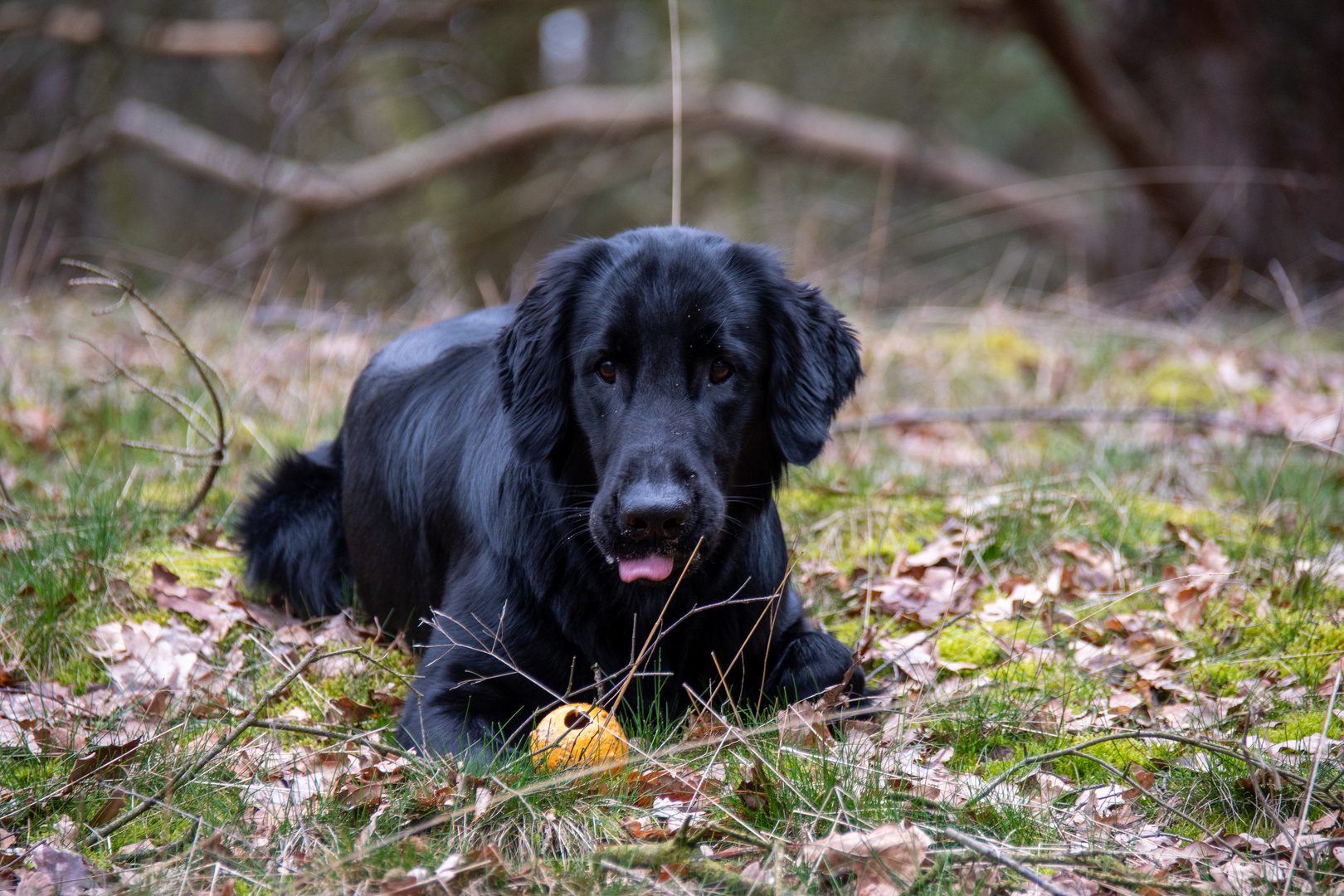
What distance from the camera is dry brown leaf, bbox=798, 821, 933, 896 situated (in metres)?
1.89

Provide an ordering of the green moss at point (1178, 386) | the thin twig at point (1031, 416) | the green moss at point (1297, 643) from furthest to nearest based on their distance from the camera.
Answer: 1. the green moss at point (1178, 386)
2. the thin twig at point (1031, 416)
3. the green moss at point (1297, 643)

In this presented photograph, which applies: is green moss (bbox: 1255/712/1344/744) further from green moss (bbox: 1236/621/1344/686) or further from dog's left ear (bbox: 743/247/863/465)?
dog's left ear (bbox: 743/247/863/465)

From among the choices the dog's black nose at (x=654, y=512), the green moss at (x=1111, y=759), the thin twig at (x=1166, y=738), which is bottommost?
the green moss at (x=1111, y=759)

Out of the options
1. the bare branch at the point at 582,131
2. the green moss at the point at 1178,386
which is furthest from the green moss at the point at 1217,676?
the bare branch at the point at 582,131

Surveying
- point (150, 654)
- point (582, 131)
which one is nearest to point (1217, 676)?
point (150, 654)

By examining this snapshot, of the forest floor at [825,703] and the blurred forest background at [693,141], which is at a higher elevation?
the blurred forest background at [693,141]

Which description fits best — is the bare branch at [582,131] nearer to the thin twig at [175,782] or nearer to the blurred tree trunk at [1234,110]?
the blurred tree trunk at [1234,110]

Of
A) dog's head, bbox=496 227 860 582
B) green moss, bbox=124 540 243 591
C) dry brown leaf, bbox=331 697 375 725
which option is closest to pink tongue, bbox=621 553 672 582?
dog's head, bbox=496 227 860 582

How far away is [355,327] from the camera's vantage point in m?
6.78

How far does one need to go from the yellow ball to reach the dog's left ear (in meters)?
→ 0.88

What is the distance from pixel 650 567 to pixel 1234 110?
342 inches

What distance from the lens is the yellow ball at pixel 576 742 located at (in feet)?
7.47

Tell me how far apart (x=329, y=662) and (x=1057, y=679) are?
7.04 ft

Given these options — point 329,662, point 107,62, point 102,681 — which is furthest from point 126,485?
point 107,62
